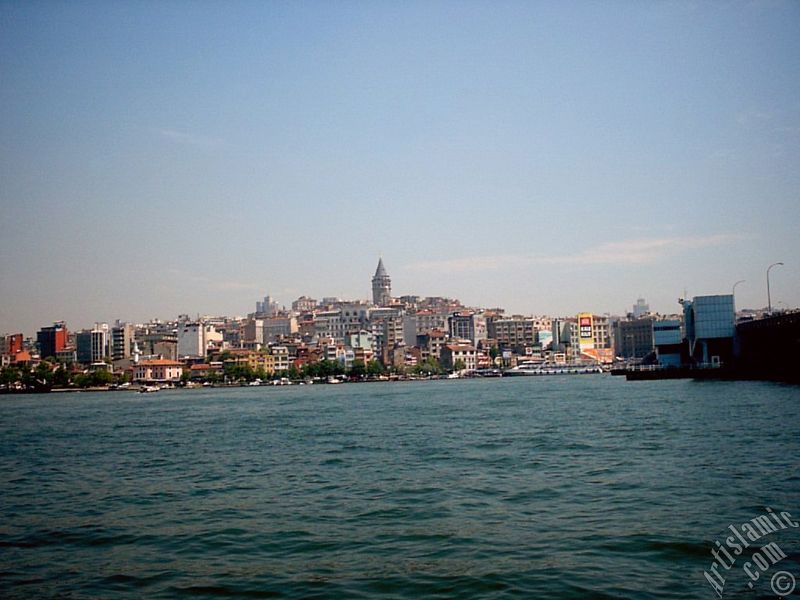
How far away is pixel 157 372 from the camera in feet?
396

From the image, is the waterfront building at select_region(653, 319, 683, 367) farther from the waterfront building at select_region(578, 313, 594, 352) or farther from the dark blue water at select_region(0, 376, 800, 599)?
the waterfront building at select_region(578, 313, 594, 352)

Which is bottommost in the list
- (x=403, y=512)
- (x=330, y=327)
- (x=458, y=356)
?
(x=403, y=512)

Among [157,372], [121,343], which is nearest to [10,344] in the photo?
[121,343]

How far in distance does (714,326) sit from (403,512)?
6220 centimetres

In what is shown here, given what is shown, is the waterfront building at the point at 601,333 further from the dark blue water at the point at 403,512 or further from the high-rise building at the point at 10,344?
the dark blue water at the point at 403,512

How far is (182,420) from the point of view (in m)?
39.2

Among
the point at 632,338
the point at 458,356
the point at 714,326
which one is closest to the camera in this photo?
the point at 714,326

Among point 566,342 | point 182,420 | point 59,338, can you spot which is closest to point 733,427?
point 182,420

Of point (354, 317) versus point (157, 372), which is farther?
point (354, 317)

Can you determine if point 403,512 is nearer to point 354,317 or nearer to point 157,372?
point 157,372

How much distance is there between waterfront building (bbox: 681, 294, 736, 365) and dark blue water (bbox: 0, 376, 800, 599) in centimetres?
4514

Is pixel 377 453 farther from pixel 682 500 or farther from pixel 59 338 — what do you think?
pixel 59 338

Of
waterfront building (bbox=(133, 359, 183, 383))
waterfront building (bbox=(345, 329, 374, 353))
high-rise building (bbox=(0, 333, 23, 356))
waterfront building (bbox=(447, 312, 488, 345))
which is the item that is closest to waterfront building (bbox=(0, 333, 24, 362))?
high-rise building (bbox=(0, 333, 23, 356))

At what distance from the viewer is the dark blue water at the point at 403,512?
889 centimetres
